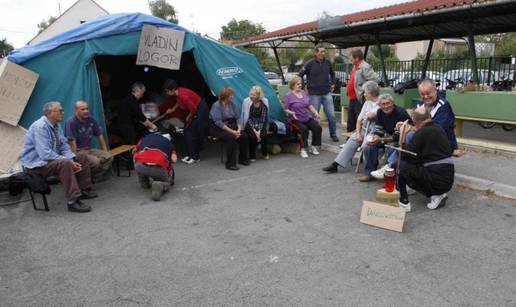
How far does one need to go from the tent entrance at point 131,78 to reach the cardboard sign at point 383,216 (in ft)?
17.0

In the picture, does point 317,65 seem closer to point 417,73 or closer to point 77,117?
point 417,73

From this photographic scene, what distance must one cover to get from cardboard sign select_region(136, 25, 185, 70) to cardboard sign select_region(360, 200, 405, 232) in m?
4.48

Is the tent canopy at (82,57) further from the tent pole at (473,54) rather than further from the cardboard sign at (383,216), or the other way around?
the tent pole at (473,54)

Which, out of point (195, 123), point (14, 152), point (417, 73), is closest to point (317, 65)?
point (195, 123)

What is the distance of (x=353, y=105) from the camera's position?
25.1 feet

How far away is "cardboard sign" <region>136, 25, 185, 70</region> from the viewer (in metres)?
6.96

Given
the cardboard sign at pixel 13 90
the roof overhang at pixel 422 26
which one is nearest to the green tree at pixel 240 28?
the roof overhang at pixel 422 26

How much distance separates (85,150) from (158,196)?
1452 millimetres

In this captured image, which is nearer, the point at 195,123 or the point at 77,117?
the point at 77,117

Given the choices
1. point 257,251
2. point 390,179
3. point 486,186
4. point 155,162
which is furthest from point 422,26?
point 257,251

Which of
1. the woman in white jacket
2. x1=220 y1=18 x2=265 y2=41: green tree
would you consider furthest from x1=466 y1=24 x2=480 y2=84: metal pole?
x1=220 y1=18 x2=265 y2=41: green tree

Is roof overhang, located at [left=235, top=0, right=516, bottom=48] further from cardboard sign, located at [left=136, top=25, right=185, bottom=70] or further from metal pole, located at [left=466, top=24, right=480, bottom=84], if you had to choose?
cardboard sign, located at [left=136, top=25, right=185, bottom=70]

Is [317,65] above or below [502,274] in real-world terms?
above

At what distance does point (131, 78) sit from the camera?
9.02 m
